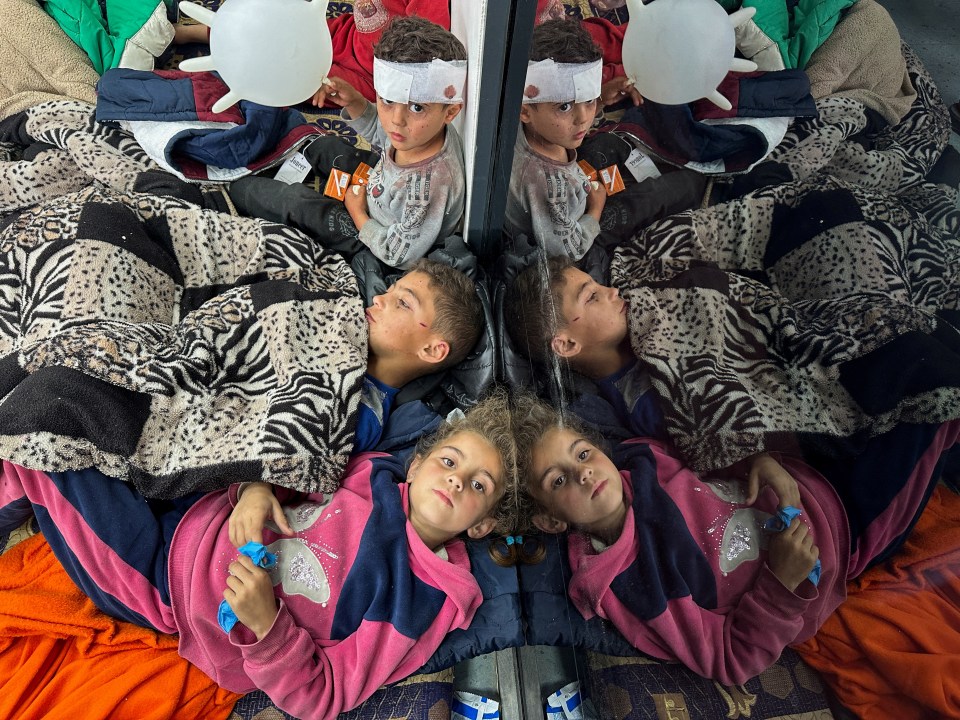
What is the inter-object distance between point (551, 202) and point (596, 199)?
0.16 m

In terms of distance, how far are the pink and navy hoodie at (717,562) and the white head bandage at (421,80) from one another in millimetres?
774

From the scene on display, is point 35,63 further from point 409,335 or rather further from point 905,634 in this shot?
point 905,634

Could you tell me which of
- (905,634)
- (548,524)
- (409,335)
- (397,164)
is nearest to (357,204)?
(397,164)

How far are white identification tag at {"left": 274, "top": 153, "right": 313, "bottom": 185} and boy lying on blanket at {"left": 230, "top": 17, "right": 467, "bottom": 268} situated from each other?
0.03m

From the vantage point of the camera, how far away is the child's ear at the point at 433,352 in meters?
1.31

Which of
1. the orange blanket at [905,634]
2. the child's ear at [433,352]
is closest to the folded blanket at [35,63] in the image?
the child's ear at [433,352]

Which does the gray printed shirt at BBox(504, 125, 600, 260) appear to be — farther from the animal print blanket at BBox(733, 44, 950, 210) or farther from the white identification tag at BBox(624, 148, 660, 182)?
the animal print blanket at BBox(733, 44, 950, 210)

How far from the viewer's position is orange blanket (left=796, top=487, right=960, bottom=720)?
39 centimetres

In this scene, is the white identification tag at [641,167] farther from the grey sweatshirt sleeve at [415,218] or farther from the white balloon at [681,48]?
the grey sweatshirt sleeve at [415,218]

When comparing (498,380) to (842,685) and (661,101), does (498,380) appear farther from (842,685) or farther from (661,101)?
(842,685)

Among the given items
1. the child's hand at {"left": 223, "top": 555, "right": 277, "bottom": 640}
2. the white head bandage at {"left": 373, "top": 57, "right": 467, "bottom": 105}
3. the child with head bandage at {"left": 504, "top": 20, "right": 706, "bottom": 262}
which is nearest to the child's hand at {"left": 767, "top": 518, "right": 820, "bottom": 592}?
the child with head bandage at {"left": 504, "top": 20, "right": 706, "bottom": 262}

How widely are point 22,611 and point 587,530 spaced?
0.92 m

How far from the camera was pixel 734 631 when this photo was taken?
579 millimetres

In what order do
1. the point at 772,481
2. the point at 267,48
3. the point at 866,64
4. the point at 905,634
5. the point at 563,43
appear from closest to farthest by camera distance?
the point at 905,634 < the point at 772,481 < the point at 866,64 < the point at 563,43 < the point at 267,48
